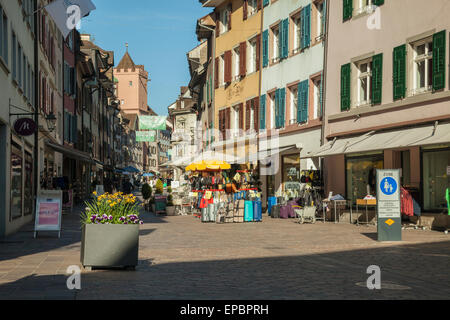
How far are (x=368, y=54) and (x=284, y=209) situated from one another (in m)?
7.38

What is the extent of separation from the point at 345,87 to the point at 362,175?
3.17 metres

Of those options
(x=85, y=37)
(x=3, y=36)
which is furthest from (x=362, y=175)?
(x=85, y=37)

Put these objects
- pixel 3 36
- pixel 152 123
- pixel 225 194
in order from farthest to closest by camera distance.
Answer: pixel 152 123, pixel 225 194, pixel 3 36

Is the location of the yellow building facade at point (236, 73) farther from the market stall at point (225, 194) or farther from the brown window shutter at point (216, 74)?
the market stall at point (225, 194)

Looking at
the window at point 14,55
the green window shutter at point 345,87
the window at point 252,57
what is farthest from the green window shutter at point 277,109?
the window at point 14,55

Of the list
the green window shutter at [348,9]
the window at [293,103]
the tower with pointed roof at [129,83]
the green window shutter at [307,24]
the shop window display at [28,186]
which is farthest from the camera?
the tower with pointed roof at [129,83]

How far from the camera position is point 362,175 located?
80.1 ft

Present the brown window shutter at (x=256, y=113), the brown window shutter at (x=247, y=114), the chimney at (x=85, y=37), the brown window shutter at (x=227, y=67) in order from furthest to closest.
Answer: the chimney at (x=85, y=37)
the brown window shutter at (x=227, y=67)
the brown window shutter at (x=247, y=114)
the brown window shutter at (x=256, y=113)

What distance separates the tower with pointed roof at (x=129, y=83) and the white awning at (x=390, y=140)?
377ft

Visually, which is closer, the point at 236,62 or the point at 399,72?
the point at 399,72

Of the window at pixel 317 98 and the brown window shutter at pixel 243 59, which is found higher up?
the brown window shutter at pixel 243 59

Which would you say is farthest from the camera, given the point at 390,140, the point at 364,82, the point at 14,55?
the point at 364,82

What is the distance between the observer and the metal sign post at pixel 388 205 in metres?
16.0

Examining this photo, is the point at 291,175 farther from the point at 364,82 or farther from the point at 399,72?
the point at 399,72
